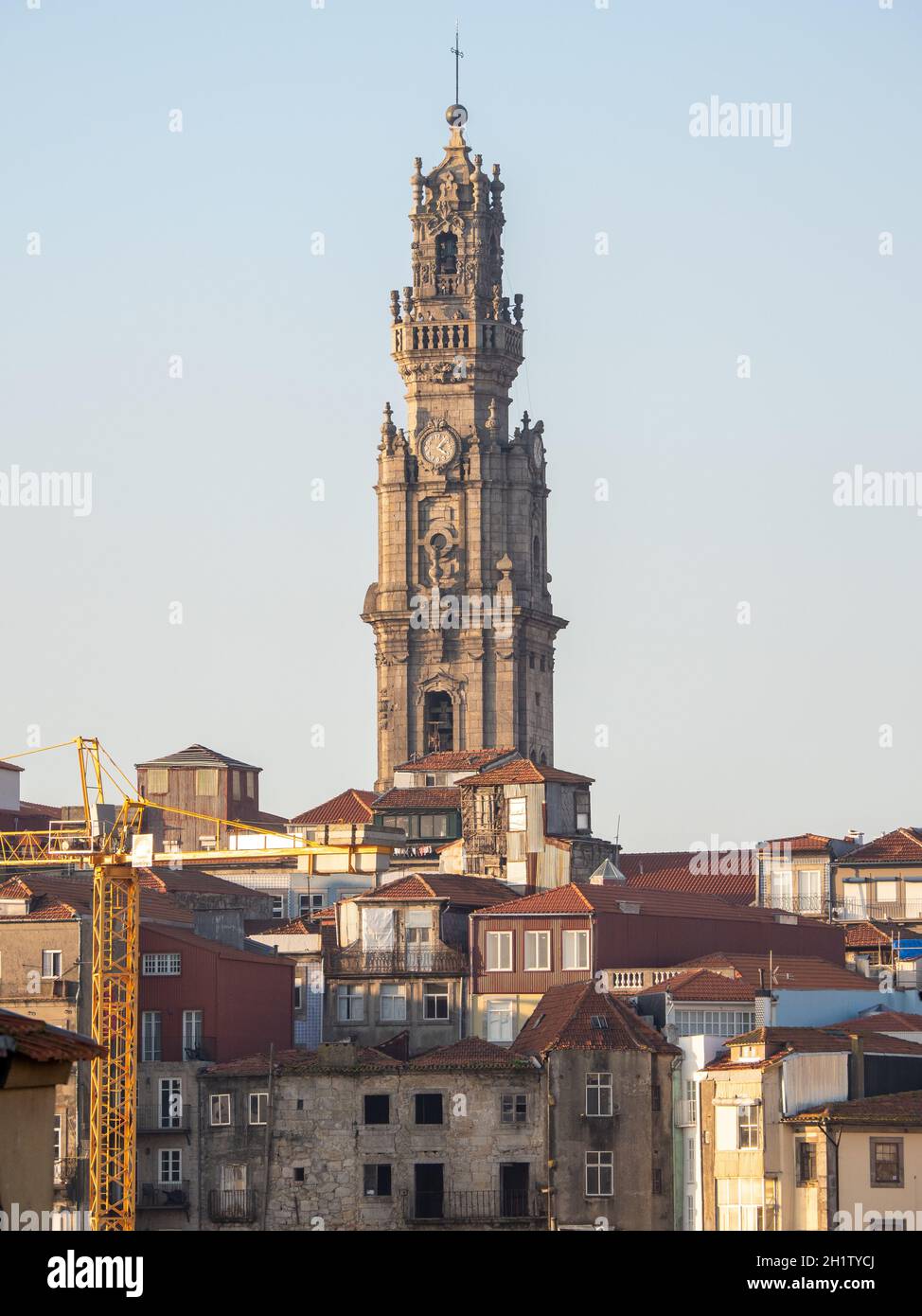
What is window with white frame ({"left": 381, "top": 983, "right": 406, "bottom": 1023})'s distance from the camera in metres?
108

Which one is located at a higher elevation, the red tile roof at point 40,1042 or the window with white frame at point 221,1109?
the window with white frame at point 221,1109

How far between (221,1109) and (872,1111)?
75.8 feet

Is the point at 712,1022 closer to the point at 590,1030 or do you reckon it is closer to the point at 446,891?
the point at 590,1030

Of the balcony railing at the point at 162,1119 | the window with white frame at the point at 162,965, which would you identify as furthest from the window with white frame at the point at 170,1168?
the window with white frame at the point at 162,965

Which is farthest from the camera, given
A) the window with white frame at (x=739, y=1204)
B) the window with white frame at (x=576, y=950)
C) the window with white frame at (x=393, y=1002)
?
the window with white frame at (x=393, y=1002)

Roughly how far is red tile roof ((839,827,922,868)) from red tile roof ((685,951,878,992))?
20.7m

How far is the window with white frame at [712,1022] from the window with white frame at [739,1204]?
10.5 metres

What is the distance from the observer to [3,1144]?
2662 cm

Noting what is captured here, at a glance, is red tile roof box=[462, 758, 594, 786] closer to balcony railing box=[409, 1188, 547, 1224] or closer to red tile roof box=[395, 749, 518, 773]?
red tile roof box=[395, 749, 518, 773]

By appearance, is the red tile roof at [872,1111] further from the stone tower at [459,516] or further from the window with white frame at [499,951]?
the stone tower at [459,516]

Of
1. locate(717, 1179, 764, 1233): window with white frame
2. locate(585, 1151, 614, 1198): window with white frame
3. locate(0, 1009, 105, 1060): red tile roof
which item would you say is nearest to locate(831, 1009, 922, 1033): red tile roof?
locate(585, 1151, 614, 1198): window with white frame

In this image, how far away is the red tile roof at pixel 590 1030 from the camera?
93.1 m

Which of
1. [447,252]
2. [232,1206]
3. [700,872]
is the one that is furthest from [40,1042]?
[447,252]
